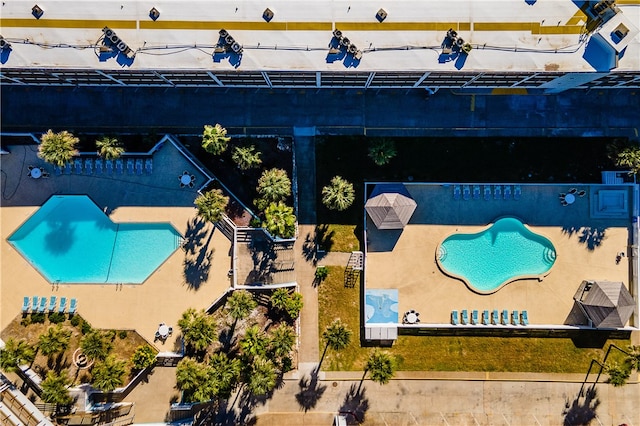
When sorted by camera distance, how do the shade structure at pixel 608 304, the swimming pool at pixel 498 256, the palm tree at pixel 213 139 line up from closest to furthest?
the palm tree at pixel 213 139
the shade structure at pixel 608 304
the swimming pool at pixel 498 256

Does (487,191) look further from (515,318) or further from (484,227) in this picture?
(515,318)

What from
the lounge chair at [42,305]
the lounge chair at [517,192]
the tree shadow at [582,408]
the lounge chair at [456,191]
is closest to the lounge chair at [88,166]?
the lounge chair at [42,305]

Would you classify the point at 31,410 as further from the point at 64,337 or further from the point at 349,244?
the point at 349,244

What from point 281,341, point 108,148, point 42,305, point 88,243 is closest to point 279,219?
point 281,341

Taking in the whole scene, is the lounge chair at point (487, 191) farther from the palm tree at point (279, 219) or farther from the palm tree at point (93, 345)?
the palm tree at point (93, 345)

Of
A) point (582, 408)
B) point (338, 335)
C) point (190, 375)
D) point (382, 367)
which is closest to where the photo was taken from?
point (190, 375)

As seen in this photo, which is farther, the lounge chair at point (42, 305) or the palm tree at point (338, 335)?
the lounge chair at point (42, 305)

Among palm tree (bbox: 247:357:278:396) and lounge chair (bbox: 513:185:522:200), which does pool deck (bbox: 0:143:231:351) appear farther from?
lounge chair (bbox: 513:185:522:200)
